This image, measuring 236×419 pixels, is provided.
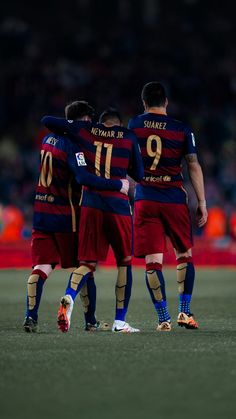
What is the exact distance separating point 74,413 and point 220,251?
15675mm

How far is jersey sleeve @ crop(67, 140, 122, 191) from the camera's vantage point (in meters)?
9.01

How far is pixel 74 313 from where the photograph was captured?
11.7 meters

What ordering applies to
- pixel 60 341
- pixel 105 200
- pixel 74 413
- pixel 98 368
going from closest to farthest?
pixel 74 413 → pixel 98 368 → pixel 60 341 → pixel 105 200

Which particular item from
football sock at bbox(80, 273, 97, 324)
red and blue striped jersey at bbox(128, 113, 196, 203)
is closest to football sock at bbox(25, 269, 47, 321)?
football sock at bbox(80, 273, 97, 324)

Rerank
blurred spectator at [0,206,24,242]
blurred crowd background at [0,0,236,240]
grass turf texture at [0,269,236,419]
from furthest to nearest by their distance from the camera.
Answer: blurred crowd background at [0,0,236,240]
blurred spectator at [0,206,24,242]
grass turf texture at [0,269,236,419]

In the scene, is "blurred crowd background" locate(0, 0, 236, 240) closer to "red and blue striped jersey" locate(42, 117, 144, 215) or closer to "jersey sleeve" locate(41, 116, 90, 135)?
"red and blue striped jersey" locate(42, 117, 144, 215)

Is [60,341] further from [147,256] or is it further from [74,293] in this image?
[147,256]

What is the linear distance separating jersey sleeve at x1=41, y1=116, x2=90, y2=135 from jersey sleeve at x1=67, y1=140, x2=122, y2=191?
5.0 inches

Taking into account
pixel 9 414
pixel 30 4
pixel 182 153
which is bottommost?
pixel 9 414

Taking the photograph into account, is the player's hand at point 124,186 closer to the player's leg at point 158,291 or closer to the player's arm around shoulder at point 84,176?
the player's arm around shoulder at point 84,176

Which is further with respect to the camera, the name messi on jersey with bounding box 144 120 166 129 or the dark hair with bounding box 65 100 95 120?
the name messi on jersey with bounding box 144 120 166 129

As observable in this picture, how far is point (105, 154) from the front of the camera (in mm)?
9250

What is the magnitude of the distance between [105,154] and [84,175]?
0.35m

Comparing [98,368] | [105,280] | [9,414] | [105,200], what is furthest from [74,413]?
[105,280]
